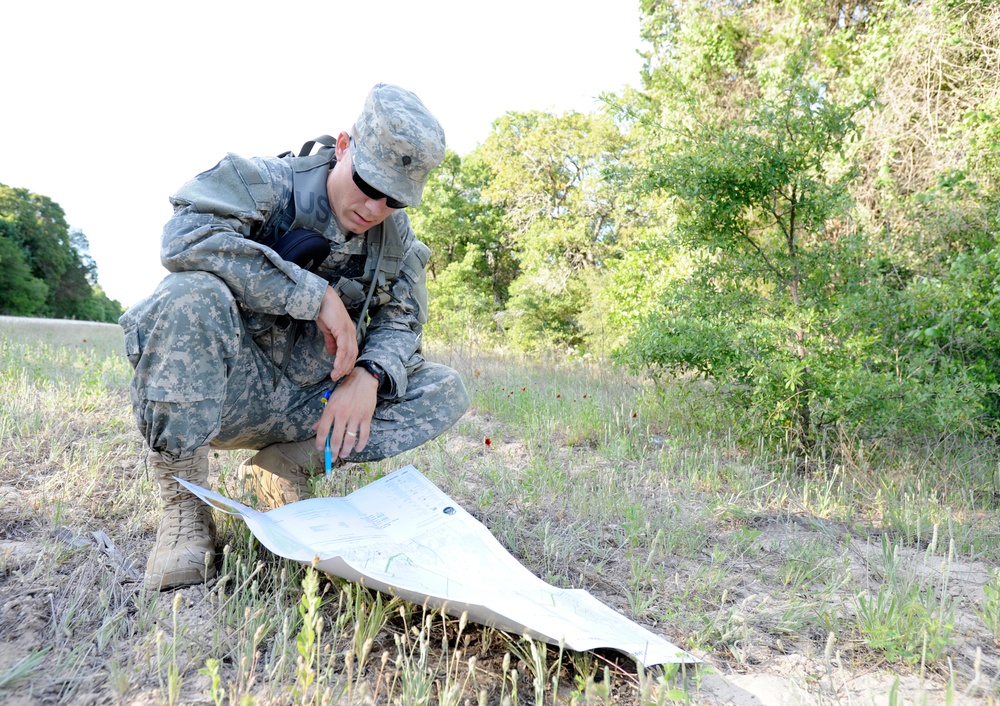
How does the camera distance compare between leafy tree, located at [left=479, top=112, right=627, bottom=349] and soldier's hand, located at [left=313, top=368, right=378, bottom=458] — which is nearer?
soldier's hand, located at [left=313, top=368, right=378, bottom=458]

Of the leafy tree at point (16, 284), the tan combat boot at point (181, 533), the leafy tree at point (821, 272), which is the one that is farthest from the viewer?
the leafy tree at point (16, 284)

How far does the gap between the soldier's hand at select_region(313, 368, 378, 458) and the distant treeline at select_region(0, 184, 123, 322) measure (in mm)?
37832

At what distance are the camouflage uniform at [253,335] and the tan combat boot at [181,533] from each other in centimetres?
7

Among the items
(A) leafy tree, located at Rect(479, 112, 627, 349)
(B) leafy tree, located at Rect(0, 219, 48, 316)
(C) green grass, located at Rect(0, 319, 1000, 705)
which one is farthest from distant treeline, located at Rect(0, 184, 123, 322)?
(C) green grass, located at Rect(0, 319, 1000, 705)

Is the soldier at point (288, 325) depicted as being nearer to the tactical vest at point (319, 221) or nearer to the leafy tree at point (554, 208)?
the tactical vest at point (319, 221)

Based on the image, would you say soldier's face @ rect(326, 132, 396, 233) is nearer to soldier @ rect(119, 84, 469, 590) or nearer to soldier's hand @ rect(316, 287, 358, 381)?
soldier @ rect(119, 84, 469, 590)

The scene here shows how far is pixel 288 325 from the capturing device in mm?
2447

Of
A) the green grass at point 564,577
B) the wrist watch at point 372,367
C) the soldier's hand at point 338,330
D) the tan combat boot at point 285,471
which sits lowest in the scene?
the green grass at point 564,577

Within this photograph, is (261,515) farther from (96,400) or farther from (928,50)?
(928,50)

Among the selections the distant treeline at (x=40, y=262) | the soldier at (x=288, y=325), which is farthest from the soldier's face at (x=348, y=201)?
the distant treeline at (x=40, y=262)

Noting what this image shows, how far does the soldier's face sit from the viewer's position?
7.66ft

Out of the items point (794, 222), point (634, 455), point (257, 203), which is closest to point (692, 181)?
point (794, 222)

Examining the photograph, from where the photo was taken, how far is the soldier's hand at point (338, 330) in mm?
2232

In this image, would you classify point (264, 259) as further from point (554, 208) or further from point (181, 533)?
point (554, 208)
